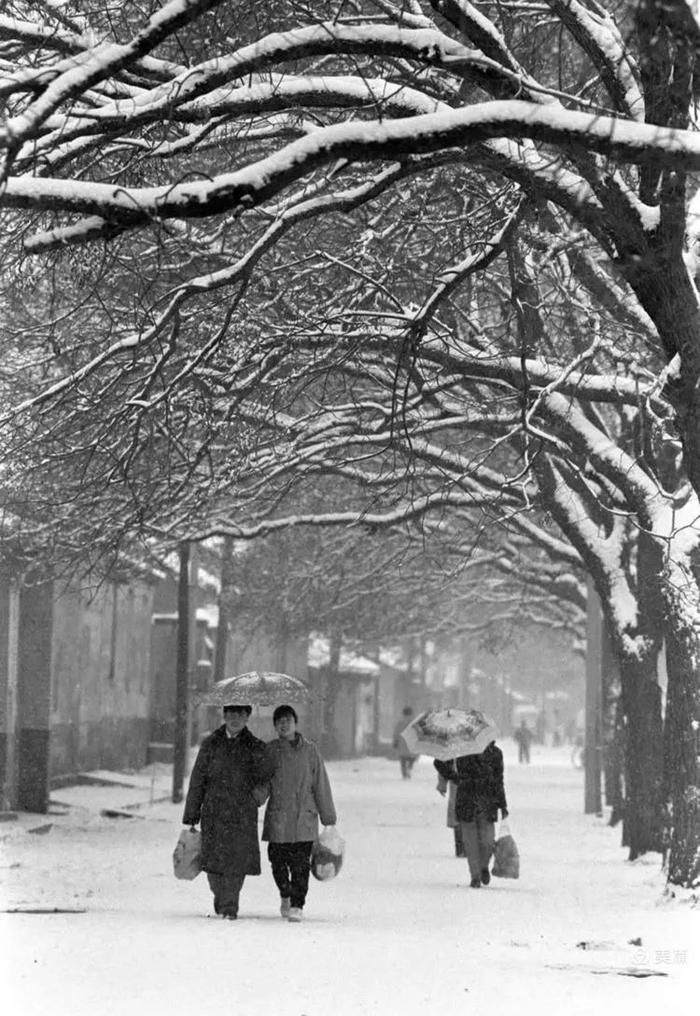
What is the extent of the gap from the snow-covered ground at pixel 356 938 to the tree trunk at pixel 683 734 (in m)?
0.42

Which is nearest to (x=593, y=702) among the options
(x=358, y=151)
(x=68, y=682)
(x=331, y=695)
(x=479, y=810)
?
(x=68, y=682)

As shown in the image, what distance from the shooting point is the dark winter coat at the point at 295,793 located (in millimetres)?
13523

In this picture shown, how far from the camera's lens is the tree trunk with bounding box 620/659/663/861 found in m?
20.1

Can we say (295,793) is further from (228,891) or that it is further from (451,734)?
(451,734)

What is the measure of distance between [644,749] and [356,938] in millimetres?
8687

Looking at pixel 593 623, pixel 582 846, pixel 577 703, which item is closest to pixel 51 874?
pixel 582 846

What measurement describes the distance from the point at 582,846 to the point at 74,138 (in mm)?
16161

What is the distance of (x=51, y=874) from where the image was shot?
18125mm

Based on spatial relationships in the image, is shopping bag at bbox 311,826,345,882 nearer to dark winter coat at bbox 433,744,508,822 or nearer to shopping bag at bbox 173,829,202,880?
shopping bag at bbox 173,829,202,880

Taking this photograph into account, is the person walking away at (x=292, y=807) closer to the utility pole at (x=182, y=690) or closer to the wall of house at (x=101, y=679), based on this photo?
the utility pole at (x=182, y=690)

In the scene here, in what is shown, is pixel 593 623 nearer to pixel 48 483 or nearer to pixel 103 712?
pixel 103 712

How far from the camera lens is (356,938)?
484 inches

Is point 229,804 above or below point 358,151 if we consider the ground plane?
below

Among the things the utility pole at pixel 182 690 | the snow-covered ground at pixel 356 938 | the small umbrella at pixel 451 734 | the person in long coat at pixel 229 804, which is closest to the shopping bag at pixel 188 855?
the person in long coat at pixel 229 804
